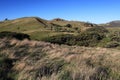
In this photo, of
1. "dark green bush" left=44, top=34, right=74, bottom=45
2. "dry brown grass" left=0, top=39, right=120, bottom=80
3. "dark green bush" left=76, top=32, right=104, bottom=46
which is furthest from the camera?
"dark green bush" left=76, top=32, right=104, bottom=46

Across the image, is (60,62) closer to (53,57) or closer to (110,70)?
(53,57)

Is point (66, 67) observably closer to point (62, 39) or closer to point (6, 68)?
point (6, 68)

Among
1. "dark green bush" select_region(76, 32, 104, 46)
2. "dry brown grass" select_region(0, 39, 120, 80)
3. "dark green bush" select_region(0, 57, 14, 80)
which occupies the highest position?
"dry brown grass" select_region(0, 39, 120, 80)

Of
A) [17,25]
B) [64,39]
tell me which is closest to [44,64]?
[64,39]

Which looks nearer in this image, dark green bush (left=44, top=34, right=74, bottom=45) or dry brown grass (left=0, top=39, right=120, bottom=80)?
dry brown grass (left=0, top=39, right=120, bottom=80)

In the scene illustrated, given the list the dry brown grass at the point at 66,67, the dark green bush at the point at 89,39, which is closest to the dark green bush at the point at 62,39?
the dark green bush at the point at 89,39

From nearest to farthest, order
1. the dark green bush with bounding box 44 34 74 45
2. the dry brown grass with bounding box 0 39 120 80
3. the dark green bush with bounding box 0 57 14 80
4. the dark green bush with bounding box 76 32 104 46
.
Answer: the dry brown grass with bounding box 0 39 120 80
the dark green bush with bounding box 0 57 14 80
the dark green bush with bounding box 44 34 74 45
the dark green bush with bounding box 76 32 104 46

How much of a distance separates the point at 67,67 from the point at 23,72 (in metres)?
1.82

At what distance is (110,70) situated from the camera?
32.9 feet

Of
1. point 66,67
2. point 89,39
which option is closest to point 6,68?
point 66,67

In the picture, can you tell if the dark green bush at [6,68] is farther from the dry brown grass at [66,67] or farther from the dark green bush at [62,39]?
the dark green bush at [62,39]

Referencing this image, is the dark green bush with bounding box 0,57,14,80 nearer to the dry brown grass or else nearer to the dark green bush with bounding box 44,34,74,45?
the dry brown grass

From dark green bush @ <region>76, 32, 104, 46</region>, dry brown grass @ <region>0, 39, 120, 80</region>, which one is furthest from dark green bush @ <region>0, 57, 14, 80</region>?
dark green bush @ <region>76, 32, 104, 46</region>

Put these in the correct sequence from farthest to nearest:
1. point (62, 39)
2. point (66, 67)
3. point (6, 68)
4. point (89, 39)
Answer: point (89, 39)
point (62, 39)
point (6, 68)
point (66, 67)
